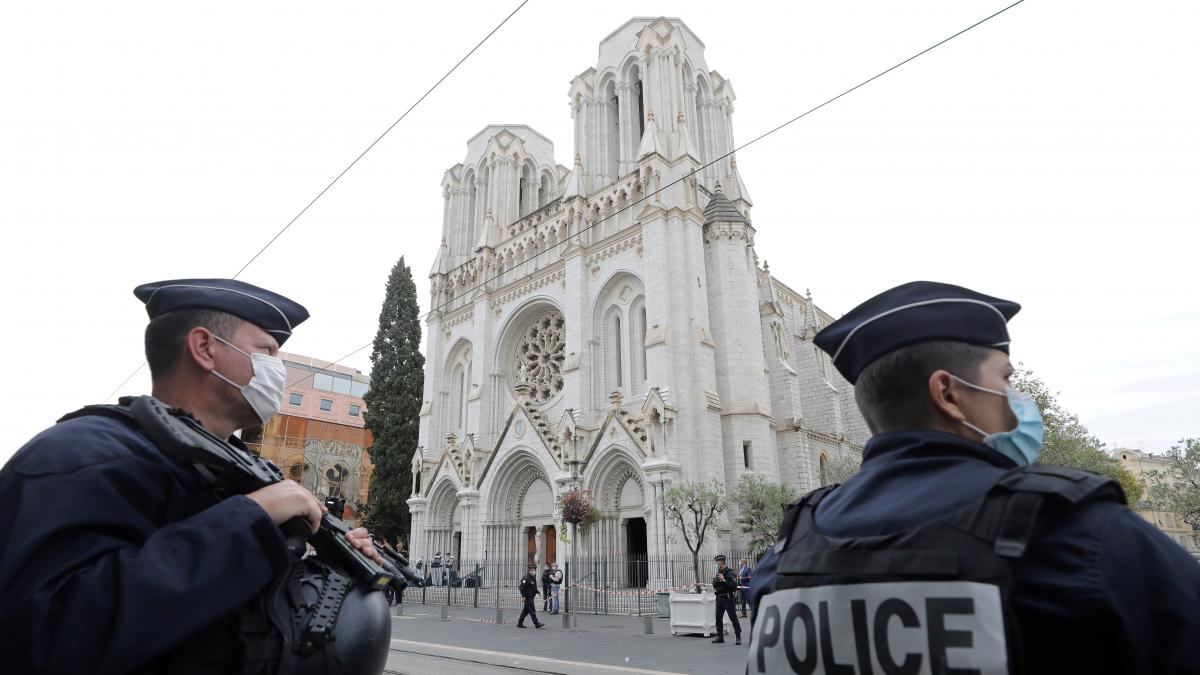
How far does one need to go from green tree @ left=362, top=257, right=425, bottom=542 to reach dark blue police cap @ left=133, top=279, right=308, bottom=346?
3638 centimetres

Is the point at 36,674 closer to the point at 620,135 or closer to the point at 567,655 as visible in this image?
the point at 567,655

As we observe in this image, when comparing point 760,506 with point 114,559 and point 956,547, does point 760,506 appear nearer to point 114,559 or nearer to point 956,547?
point 956,547

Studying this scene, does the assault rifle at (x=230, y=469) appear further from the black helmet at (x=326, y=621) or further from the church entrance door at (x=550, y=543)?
the church entrance door at (x=550, y=543)

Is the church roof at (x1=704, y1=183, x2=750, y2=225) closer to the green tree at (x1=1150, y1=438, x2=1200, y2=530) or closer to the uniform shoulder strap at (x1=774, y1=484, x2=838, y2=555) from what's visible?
the green tree at (x1=1150, y1=438, x2=1200, y2=530)

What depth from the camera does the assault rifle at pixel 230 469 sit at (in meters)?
1.60

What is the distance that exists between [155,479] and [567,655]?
400 inches

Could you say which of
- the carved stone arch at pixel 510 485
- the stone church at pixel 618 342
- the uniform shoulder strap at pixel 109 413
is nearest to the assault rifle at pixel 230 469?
the uniform shoulder strap at pixel 109 413

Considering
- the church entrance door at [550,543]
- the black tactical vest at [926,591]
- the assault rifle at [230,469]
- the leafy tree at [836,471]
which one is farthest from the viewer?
the leafy tree at [836,471]

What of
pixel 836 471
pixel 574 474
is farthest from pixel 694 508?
pixel 836 471

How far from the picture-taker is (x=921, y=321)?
5.99 ft

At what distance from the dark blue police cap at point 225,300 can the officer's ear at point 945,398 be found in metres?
2.08

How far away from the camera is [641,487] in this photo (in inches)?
986

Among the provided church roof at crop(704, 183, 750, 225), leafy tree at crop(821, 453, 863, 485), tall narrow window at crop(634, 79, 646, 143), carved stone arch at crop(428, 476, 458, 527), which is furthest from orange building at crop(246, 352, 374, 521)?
leafy tree at crop(821, 453, 863, 485)

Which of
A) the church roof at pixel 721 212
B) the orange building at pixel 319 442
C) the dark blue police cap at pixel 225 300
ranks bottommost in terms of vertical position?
the dark blue police cap at pixel 225 300
